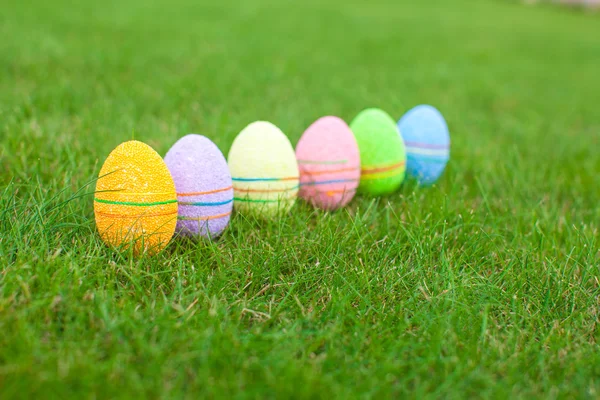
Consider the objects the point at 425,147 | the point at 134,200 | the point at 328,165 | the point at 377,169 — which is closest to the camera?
the point at 134,200

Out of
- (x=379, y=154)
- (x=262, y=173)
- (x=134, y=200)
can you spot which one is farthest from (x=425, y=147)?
(x=134, y=200)

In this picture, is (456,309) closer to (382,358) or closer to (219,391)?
(382,358)

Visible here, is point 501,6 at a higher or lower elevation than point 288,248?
higher

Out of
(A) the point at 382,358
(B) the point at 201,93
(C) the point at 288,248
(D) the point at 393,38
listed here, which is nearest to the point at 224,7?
(D) the point at 393,38

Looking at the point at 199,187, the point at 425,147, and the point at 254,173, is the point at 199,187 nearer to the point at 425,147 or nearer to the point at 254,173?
the point at 254,173

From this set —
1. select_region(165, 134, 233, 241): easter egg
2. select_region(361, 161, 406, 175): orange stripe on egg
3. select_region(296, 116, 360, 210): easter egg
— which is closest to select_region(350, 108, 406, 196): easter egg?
select_region(361, 161, 406, 175): orange stripe on egg

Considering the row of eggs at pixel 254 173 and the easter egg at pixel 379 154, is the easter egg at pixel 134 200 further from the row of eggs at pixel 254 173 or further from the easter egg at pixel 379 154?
the easter egg at pixel 379 154

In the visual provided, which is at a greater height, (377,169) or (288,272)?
(377,169)
